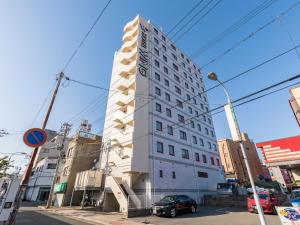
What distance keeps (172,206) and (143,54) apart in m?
22.8

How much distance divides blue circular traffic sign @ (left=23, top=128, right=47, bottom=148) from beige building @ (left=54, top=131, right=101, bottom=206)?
22951 mm

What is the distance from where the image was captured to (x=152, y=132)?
2311cm

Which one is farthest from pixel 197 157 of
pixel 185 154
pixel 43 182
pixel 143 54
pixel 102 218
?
pixel 43 182

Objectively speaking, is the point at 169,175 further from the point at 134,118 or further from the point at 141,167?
the point at 134,118

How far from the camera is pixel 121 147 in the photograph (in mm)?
22656

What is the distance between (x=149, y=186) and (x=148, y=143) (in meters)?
5.14

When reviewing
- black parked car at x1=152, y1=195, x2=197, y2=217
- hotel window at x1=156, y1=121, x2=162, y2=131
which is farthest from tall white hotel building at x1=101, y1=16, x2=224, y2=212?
black parked car at x1=152, y1=195, x2=197, y2=217

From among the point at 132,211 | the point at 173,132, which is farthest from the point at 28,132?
the point at 173,132

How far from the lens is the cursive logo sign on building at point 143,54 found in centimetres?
2687

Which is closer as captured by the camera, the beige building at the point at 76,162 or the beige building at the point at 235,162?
the beige building at the point at 76,162

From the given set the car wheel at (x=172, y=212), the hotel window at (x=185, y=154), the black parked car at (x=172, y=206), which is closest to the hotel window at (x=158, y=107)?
the hotel window at (x=185, y=154)

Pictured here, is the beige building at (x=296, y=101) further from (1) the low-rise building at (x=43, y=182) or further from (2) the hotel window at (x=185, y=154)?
(1) the low-rise building at (x=43, y=182)

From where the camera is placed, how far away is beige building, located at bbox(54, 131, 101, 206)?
25906 mm

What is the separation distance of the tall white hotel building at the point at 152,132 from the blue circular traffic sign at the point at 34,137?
11.9 meters
